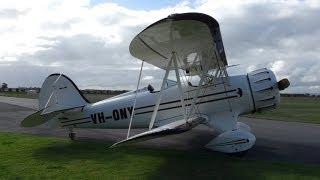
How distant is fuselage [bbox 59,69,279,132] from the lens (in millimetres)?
11797

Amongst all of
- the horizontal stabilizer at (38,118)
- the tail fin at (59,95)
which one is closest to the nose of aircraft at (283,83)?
the tail fin at (59,95)

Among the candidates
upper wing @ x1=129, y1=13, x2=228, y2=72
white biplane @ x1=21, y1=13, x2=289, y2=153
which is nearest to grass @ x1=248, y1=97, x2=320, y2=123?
white biplane @ x1=21, y1=13, x2=289, y2=153

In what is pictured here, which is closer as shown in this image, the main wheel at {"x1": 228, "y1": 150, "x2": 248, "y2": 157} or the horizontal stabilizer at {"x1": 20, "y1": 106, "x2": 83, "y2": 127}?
the main wheel at {"x1": 228, "y1": 150, "x2": 248, "y2": 157}

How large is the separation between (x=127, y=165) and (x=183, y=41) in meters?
3.07

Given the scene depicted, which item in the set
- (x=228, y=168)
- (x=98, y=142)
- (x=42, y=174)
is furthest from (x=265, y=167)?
(x=98, y=142)

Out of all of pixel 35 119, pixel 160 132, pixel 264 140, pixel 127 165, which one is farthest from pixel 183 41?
pixel 35 119

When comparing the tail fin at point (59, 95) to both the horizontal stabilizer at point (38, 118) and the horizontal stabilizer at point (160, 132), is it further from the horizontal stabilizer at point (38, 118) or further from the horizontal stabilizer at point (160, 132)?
the horizontal stabilizer at point (160, 132)

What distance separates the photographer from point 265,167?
8.91 meters

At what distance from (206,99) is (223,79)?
0.74 meters

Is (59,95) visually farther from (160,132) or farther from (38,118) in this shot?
(160,132)

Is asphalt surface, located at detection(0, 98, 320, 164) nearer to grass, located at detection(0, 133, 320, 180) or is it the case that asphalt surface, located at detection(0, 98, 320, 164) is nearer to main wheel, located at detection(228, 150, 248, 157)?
main wheel, located at detection(228, 150, 248, 157)

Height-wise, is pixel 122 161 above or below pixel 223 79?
below

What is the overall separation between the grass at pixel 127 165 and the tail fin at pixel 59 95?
2.07 metres

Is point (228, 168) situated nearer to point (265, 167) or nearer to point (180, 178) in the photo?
point (265, 167)
